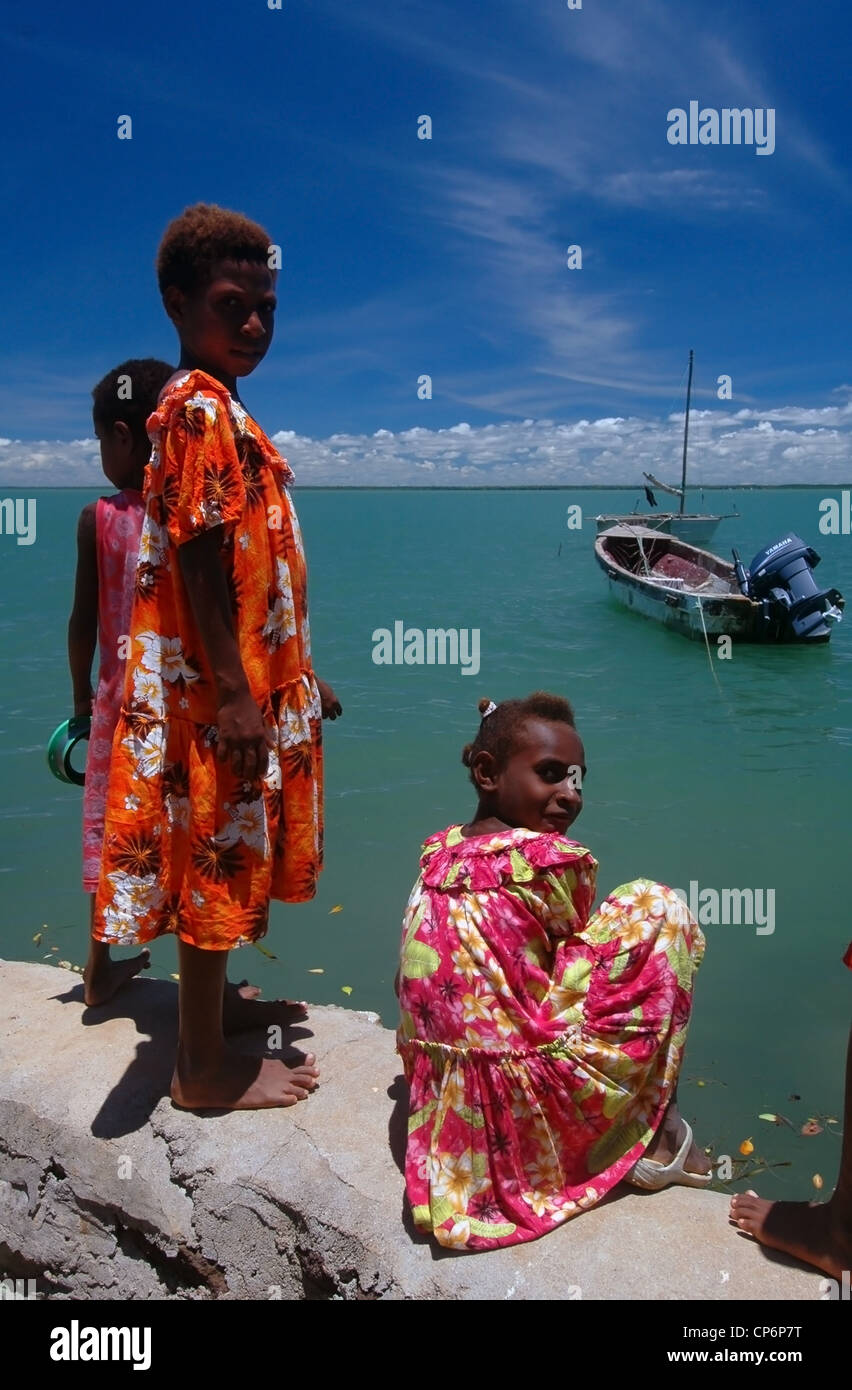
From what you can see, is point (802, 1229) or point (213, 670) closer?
point (802, 1229)

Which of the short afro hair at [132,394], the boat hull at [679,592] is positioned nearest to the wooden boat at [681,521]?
the boat hull at [679,592]

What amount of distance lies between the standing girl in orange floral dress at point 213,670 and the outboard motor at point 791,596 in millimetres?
13597

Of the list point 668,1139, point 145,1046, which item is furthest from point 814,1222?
point 145,1046

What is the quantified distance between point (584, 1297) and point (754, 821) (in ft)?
18.8

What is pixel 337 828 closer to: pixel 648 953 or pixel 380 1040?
pixel 380 1040

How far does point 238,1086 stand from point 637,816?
5071mm

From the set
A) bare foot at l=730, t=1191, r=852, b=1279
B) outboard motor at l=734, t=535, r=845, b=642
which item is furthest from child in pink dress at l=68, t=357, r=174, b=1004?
outboard motor at l=734, t=535, r=845, b=642

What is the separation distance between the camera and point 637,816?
7.15 metres

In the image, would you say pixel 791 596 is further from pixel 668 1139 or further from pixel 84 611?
pixel 668 1139

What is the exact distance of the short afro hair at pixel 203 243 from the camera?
2.15m

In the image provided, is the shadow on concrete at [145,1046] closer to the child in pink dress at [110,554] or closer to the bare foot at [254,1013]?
the bare foot at [254,1013]

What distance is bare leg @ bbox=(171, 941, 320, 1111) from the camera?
7.63 ft
